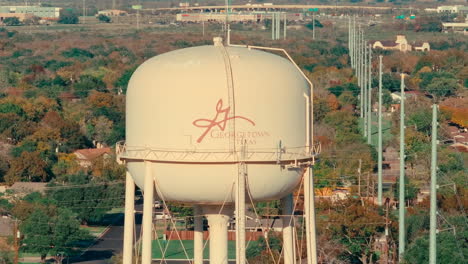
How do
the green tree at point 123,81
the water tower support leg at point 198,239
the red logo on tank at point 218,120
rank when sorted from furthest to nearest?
the green tree at point 123,81 → the water tower support leg at point 198,239 → the red logo on tank at point 218,120

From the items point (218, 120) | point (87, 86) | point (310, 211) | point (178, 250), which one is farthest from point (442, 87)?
point (218, 120)

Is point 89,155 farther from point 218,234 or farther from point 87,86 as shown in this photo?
point 218,234

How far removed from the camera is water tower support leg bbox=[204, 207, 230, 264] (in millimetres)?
26031

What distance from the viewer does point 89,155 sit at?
245ft

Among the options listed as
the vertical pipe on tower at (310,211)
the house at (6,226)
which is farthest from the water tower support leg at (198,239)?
the house at (6,226)

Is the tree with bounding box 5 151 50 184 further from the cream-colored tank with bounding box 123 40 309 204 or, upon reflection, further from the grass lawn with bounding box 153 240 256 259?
the cream-colored tank with bounding box 123 40 309 204

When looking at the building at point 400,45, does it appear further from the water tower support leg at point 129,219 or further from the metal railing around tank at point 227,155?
the metal railing around tank at point 227,155

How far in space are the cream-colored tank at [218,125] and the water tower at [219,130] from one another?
0.05ft

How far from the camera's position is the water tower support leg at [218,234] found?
26.0 m

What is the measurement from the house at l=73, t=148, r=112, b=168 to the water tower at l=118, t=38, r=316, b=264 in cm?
4668

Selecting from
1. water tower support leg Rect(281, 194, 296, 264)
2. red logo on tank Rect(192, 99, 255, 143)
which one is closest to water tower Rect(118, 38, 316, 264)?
red logo on tank Rect(192, 99, 255, 143)

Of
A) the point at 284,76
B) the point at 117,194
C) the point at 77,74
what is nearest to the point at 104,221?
the point at 117,194

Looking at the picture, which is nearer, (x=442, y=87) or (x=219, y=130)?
(x=219, y=130)

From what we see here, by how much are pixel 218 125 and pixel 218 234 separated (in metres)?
2.84
